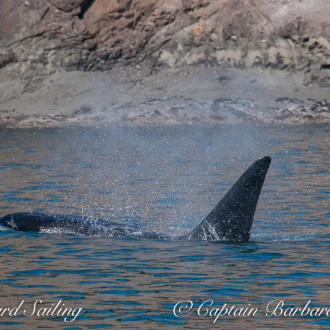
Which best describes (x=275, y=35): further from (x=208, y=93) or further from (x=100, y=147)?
(x=100, y=147)

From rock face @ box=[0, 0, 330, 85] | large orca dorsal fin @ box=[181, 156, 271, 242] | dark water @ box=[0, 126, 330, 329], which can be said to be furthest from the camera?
rock face @ box=[0, 0, 330, 85]

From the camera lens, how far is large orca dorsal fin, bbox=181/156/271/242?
42.3 ft

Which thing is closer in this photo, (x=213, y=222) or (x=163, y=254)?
(x=163, y=254)

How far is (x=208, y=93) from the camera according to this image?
47.9 m

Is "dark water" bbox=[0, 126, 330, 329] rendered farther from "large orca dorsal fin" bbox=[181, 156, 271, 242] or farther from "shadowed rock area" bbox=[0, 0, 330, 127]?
"shadowed rock area" bbox=[0, 0, 330, 127]

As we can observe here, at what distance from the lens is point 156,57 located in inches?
2026

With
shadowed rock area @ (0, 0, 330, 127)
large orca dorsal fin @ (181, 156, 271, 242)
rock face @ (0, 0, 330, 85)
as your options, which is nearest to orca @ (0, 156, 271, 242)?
large orca dorsal fin @ (181, 156, 271, 242)

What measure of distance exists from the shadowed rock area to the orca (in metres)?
30.9

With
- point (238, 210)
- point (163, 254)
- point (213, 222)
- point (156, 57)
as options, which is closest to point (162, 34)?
point (156, 57)

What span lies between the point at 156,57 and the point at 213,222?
127ft

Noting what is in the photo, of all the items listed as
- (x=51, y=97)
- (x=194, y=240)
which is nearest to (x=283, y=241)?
(x=194, y=240)

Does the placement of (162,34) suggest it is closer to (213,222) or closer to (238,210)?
(213,222)

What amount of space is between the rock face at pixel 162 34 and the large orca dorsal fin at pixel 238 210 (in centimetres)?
3719

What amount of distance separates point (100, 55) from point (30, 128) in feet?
31.1
